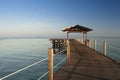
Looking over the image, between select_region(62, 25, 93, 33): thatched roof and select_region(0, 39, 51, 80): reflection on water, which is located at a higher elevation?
select_region(62, 25, 93, 33): thatched roof

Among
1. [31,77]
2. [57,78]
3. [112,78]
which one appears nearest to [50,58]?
[57,78]

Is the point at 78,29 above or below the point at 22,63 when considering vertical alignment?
above

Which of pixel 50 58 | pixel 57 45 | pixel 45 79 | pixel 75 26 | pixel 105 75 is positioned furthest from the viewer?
pixel 57 45

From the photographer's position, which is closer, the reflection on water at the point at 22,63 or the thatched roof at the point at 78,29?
the reflection on water at the point at 22,63

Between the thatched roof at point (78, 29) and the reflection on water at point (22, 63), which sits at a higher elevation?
the thatched roof at point (78, 29)

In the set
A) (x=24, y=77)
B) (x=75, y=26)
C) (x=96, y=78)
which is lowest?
(x=24, y=77)

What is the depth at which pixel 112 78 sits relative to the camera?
27.4ft

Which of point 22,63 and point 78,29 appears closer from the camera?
point 78,29

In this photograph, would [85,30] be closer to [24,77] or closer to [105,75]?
[24,77]

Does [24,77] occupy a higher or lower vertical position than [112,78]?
lower

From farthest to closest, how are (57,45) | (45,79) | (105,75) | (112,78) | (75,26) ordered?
(57,45)
(75,26)
(45,79)
(105,75)
(112,78)

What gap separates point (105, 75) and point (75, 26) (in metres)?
25.1

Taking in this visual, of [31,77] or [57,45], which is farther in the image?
[57,45]

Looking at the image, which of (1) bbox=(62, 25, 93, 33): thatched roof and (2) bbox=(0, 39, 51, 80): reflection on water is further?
(1) bbox=(62, 25, 93, 33): thatched roof
